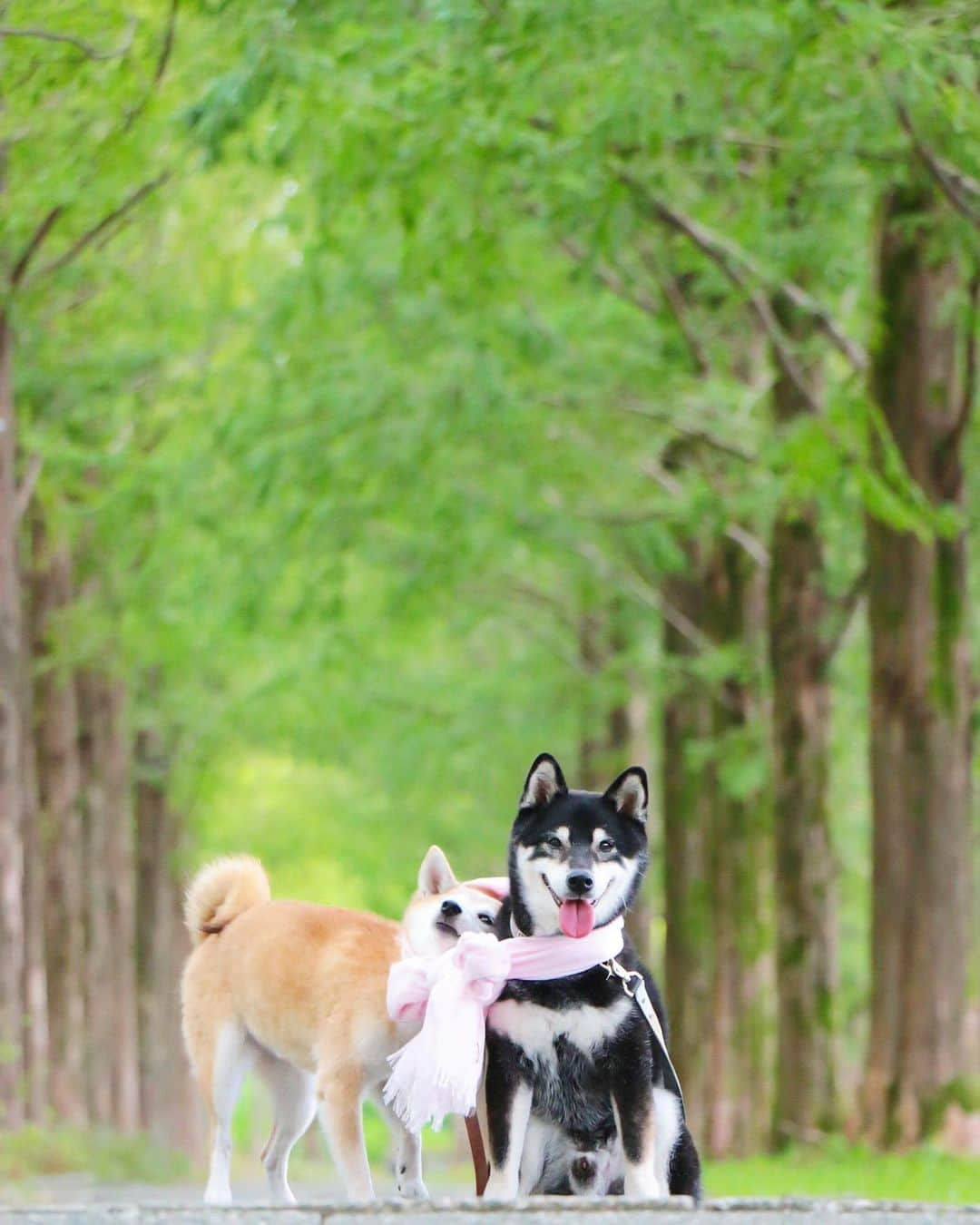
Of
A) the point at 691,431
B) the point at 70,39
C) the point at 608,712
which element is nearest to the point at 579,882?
the point at 70,39

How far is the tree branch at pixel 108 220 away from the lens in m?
17.2

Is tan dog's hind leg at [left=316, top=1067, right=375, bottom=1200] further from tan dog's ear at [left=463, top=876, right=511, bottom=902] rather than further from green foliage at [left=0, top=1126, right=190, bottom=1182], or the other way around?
A: green foliage at [left=0, top=1126, right=190, bottom=1182]

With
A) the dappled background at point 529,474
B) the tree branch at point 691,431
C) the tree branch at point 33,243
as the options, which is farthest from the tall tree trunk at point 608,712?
the tree branch at point 33,243

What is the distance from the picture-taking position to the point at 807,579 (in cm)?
2142

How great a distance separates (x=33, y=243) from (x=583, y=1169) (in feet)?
38.2

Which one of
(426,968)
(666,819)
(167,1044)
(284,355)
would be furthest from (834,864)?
(167,1044)

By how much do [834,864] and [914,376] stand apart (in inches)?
249

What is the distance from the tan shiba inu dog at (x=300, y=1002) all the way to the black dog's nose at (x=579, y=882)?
30.0 inches

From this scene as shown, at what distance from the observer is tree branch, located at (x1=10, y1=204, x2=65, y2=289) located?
54.4ft

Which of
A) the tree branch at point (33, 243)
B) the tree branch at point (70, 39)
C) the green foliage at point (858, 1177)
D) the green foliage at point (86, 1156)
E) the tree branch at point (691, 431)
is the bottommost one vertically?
the green foliage at point (86, 1156)

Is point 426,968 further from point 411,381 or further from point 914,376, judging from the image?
point 411,381

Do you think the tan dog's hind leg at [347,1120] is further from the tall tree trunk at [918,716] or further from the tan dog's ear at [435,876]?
the tall tree trunk at [918,716]

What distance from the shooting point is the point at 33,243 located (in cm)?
1683

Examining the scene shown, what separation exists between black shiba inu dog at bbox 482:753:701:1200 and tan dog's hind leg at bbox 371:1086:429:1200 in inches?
19.0
